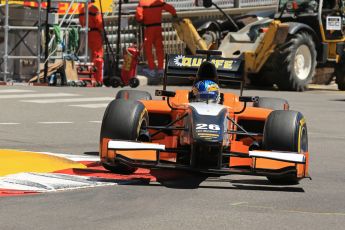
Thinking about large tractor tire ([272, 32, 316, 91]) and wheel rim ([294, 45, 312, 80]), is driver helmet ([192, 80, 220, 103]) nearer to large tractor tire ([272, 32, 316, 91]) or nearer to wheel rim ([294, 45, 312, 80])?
large tractor tire ([272, 32, 316, 91])

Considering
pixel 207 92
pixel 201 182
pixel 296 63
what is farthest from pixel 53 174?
pixel 296 63

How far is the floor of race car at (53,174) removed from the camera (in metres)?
9.21

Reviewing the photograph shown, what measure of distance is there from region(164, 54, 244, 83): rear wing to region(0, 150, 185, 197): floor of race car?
1320 mm

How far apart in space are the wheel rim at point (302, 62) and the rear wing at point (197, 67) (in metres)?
13.3

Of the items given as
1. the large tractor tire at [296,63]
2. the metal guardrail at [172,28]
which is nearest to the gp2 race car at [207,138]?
the large tractor tire at [296,63]

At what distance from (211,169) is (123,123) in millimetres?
967

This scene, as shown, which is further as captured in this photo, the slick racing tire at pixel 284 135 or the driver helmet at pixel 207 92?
the driver helmet at pixel 207 92

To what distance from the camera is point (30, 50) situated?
26.8 meters

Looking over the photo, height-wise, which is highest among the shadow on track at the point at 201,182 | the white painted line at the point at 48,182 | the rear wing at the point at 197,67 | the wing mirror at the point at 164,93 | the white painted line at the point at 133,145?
the rear wing at the point at 197,67

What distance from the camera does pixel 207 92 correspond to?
34.8 feet

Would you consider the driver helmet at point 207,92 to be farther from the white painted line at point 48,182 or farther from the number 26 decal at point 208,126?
the white painted line at point 48,182

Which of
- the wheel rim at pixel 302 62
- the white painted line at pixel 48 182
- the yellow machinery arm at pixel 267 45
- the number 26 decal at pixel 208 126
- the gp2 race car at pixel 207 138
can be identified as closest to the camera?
the white painted line at pixel 48 182

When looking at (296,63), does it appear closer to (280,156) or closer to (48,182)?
(280,156)

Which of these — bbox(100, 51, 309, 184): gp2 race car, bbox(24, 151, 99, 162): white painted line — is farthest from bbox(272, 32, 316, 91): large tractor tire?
bbox(100, 51, 309, 184): gp2 race car
